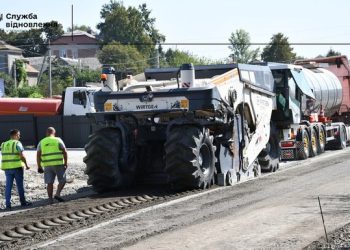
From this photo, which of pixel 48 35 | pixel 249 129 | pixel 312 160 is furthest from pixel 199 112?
pixel 48 35

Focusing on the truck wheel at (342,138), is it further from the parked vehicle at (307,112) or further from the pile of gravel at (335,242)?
the pile of gravel at (335,242)

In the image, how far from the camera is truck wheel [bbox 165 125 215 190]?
653 inches

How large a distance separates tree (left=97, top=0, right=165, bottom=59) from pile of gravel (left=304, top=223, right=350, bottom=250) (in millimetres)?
115471

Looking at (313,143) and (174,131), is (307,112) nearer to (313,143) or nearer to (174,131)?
(313,143)

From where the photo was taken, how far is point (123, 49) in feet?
383

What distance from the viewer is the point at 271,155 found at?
22469 mm

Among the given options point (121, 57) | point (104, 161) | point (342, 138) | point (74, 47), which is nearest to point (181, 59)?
point (121, 57)

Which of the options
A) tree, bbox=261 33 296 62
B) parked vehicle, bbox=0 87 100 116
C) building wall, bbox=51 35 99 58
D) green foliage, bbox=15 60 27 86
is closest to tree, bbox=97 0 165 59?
building wall, bbox=51 35 99 58

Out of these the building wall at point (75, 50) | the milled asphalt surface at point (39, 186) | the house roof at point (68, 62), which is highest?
the building wall at point (75, 50)

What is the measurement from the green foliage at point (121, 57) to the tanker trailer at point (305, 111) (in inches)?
3321

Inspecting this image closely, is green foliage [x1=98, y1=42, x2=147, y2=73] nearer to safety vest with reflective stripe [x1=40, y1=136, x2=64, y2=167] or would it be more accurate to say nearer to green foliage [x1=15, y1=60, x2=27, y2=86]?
green foliage [x1=15, y1=60, x2=27, y2=86]

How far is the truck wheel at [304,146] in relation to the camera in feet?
84.1

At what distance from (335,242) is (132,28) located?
12057 centimetres

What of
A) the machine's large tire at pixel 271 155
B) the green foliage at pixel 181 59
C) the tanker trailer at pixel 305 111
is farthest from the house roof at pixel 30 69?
the machine's large tire at pixel 271 155
